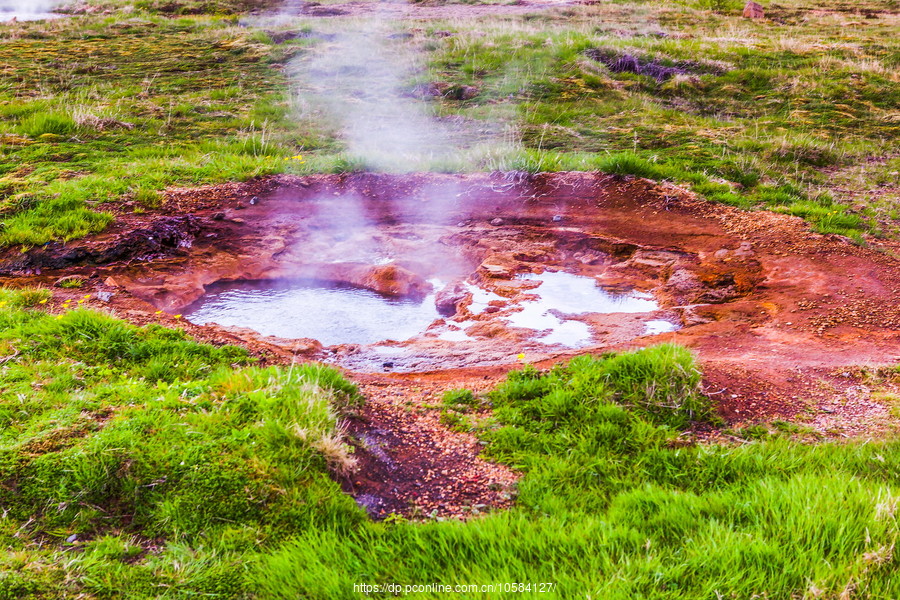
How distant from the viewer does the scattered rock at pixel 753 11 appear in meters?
20.6

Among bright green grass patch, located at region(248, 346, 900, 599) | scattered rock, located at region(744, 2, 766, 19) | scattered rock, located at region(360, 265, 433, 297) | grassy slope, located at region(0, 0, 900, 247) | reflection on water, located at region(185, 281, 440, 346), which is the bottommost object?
reflection on water, located at region(185, 281, 440, 346)

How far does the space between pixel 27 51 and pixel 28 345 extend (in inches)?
560

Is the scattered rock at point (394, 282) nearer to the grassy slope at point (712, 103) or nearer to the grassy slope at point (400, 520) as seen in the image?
the grassy slope at point (400, 520)

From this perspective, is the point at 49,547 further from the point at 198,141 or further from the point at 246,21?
the point at 246,21

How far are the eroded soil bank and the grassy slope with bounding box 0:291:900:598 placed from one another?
0.35 meters

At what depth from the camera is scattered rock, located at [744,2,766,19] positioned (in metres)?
20.6

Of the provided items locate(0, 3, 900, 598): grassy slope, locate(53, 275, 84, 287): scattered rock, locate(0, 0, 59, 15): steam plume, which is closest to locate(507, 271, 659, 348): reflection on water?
locate(0, 3, 900, 598): grassy slope

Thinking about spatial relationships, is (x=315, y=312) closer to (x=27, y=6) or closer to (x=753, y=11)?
(x=753, y=11)

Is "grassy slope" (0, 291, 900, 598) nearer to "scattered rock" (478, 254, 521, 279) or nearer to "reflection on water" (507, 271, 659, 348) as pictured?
"reflection on water" (507, 271, 659, 348)

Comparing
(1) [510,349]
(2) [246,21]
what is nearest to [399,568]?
(1) [510,349]

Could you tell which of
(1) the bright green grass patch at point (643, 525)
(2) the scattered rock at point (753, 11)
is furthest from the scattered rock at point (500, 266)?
(2) the scattered rock at point (753, 11)

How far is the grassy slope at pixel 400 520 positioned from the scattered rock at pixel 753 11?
21355 mm

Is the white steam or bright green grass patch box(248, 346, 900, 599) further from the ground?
the white steam

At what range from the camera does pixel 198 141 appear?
389 inches
